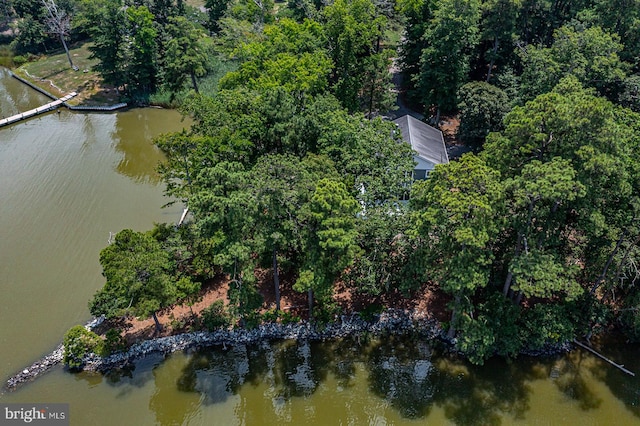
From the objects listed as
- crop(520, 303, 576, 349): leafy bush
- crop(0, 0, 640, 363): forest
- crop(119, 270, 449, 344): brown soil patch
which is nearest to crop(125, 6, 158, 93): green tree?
crop(0, 0, 640, 363): forest

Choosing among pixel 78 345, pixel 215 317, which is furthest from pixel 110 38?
pixel 215 317

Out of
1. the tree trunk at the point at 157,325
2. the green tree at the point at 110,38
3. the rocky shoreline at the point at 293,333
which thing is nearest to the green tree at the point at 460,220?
the rocky shoreline at the point at 293,333

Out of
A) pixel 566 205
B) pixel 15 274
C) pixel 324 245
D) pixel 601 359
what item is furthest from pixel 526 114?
pixel 15 274

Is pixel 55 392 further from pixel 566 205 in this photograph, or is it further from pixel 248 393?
pixel 566 205

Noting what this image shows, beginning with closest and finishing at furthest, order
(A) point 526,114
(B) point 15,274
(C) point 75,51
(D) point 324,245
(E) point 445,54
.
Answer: (D) point 324,245
(A) point 526,114
(B) point 15,274
(E) point 445,54
(C) point 75,51

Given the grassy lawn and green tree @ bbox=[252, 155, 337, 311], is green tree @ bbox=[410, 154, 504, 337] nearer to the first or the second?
green tree @ bbox=[252, 155, 337, 311]

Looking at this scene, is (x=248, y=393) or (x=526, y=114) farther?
(x=248, y=393)

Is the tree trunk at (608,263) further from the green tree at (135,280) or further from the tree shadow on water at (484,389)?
the green tree at (135,280)
